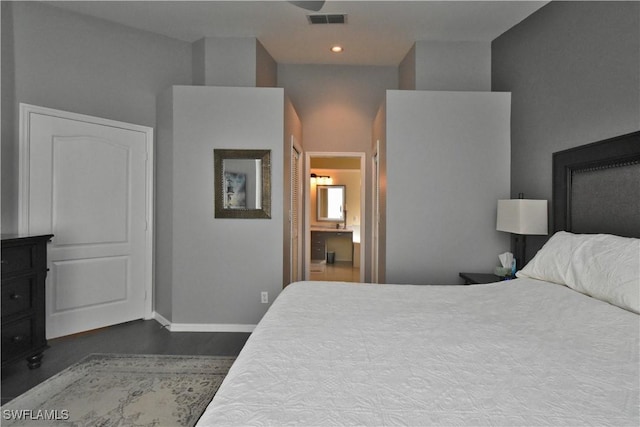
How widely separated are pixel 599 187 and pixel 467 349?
1.89 metres

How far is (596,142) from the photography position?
7.84ft

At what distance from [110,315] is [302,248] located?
2.49m

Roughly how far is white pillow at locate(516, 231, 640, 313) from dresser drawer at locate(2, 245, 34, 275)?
356cm

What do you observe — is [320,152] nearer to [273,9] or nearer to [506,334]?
[273,9]

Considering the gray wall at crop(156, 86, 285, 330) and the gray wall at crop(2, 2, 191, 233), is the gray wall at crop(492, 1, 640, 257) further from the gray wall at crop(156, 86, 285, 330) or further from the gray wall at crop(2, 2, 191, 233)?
the gray wall at crop(2, 2, 191, 233)

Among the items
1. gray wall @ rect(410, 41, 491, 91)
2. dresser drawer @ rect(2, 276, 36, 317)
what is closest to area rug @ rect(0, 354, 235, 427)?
dresser drawer @ rect(2, 276, 36, 317)

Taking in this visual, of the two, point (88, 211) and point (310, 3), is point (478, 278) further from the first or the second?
point (88, 211)

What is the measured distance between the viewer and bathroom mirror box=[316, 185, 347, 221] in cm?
799

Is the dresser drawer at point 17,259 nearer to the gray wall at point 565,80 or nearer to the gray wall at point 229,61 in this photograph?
the gray wall at point 229,61

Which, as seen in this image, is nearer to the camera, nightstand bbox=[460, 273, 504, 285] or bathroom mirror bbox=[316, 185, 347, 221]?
nightstand bbox=[460, 273, 504, 285]

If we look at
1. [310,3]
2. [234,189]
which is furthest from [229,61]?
[310,3]

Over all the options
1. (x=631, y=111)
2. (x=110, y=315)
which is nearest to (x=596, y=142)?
(x=631, y=111)

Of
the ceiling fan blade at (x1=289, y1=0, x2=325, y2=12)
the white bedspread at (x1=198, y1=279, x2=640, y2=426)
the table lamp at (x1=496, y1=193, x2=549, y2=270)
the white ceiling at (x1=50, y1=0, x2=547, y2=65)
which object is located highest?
the white ceiling at (x1=50, y1=0, x2=547, y2=65)

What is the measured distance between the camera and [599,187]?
7.64 feet
